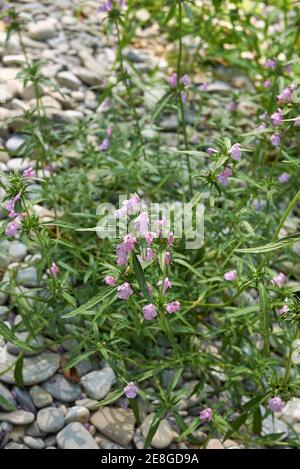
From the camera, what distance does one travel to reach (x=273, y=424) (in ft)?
8.16

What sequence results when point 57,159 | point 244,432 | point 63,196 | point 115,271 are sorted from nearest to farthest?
point 115,271 < point 244,432 < point 63,196 < point 57,159

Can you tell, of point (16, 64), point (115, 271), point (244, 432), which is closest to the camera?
point (115, 271)

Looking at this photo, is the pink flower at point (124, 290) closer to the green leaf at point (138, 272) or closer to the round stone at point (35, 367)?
the green leaf at point (138, 272)

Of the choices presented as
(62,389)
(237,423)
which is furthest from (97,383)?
(237,423)

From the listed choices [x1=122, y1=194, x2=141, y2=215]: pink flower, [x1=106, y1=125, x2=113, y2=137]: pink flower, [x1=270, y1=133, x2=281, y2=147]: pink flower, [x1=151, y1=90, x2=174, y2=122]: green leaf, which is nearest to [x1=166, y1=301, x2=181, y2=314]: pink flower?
[x1=122, y1=194, x2=141, y2=215]: pink flower

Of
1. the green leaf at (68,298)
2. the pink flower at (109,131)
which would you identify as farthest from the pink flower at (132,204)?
the pink flower at (109,131)

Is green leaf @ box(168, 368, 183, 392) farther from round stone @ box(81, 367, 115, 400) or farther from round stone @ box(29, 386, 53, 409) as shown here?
round stone @ box(29, 386, 53, 409)

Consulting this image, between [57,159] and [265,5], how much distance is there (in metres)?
2.92

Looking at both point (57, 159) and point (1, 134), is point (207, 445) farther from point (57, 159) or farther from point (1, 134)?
point (1, 134)

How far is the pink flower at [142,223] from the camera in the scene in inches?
74.5

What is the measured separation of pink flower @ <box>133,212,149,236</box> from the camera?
189cm

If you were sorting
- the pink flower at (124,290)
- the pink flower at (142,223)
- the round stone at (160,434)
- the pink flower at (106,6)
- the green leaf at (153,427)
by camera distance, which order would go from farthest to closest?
the pink flower at (106,6), the round stone at (160,434), the green leaf at (153,427), the pink flower at (124,290), the pink flower at (142,223)
